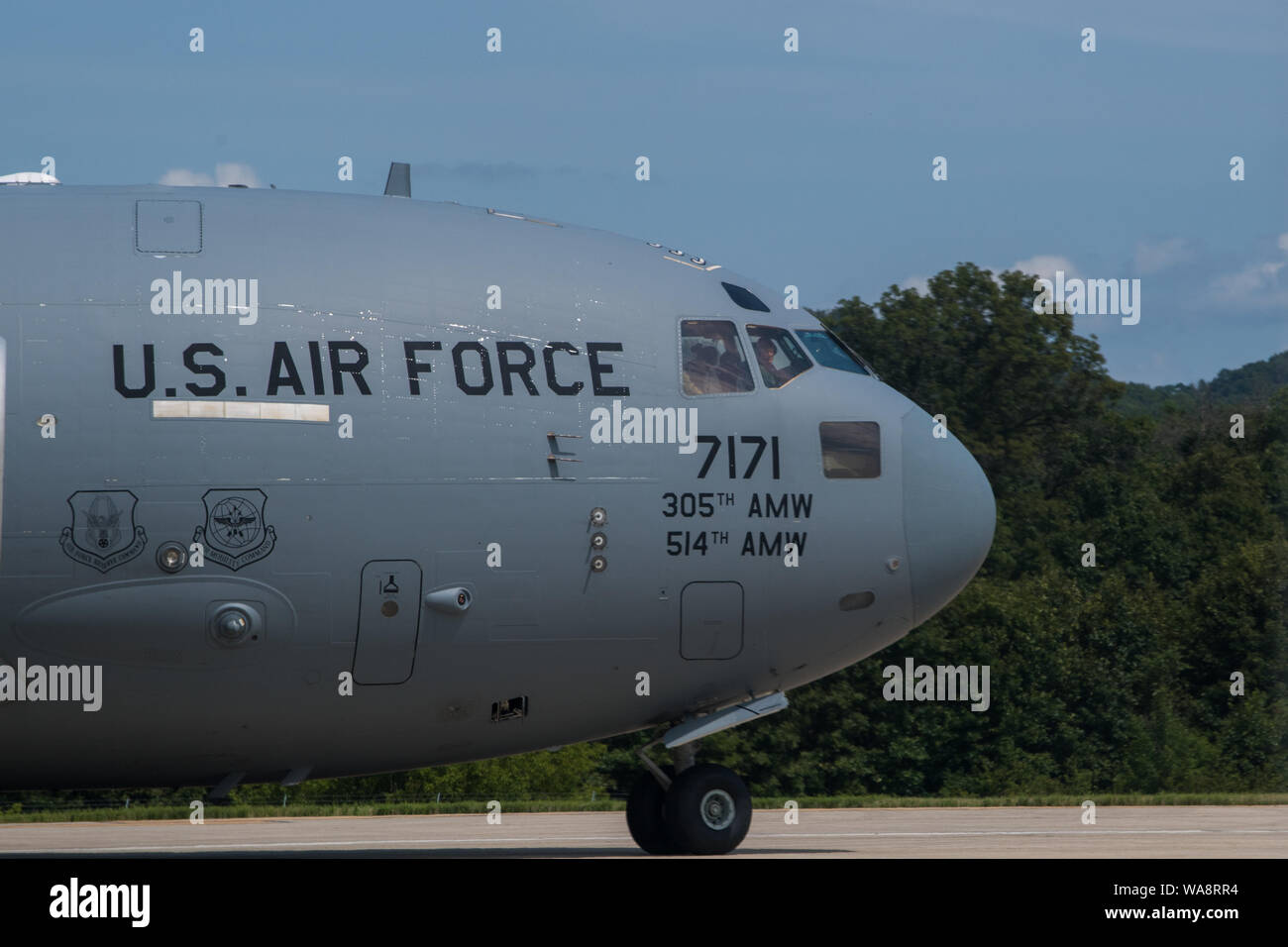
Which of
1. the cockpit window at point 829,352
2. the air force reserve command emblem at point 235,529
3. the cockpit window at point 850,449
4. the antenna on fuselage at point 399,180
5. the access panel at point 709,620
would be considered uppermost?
the antenna on fuselage at point 399,180

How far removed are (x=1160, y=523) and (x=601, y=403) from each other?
46624mm

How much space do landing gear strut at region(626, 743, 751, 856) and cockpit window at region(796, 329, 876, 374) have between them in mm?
4014

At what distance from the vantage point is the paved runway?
18.5 metres

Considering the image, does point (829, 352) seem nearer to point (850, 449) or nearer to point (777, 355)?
point (777, 355)

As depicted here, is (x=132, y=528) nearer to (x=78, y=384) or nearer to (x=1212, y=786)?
(x=78, y=384)

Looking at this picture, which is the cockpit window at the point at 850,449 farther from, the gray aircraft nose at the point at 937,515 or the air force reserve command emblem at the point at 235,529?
the air force reserve command emblem at the point at 235,529

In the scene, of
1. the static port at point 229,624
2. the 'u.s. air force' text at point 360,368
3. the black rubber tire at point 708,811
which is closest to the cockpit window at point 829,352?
the 'u.s. air force' text at point 360,368

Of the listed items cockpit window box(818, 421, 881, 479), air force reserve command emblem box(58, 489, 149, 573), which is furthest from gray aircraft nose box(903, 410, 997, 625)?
air force reserve command emblem box(58, 489, 149, 573)

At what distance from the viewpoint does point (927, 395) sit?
6088 cm

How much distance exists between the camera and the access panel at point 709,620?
15562 mm

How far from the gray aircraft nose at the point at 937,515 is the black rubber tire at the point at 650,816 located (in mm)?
3113

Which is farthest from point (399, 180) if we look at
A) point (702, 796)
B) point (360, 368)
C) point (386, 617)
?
point (702, 796)

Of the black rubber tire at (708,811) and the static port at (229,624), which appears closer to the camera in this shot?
the static port at (229,624)

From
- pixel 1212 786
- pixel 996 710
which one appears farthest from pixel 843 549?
pixel 996 710
